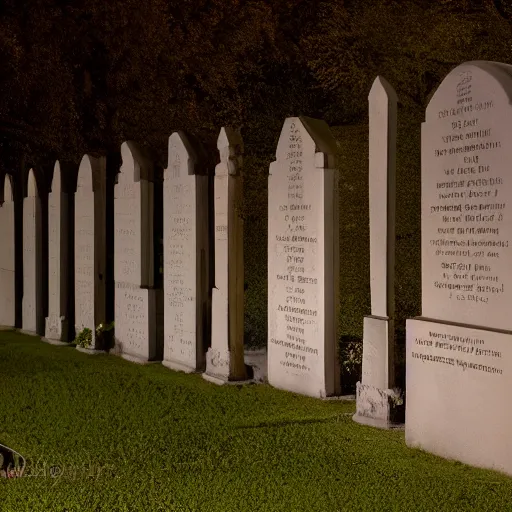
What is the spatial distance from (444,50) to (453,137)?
24.6 feet

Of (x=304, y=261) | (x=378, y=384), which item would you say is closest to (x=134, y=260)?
(x=304, y=261)

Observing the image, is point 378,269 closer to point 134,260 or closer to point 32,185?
point 134,260

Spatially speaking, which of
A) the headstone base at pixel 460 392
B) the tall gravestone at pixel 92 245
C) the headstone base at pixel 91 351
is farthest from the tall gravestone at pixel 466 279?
the tall gravestone at pixel 92 245

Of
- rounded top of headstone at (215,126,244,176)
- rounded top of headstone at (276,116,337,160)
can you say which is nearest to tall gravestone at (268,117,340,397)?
rounded top of headstone at (276,116,337,160)

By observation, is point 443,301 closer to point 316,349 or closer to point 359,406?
point 359,406

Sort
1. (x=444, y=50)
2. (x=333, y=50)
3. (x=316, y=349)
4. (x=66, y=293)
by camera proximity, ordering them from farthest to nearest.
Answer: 1. (x=333, y=50)
2. (x=444, y=50)
3. (x=66, y=293)
4. (x=316, y=349)

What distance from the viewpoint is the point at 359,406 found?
636cm

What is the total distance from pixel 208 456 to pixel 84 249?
19.1 feet

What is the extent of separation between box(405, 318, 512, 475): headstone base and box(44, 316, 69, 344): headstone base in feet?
21.6

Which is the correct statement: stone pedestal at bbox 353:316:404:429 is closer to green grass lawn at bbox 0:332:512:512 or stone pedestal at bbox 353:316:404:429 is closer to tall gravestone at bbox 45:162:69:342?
green grass lawn at bbox 0:332:512:512

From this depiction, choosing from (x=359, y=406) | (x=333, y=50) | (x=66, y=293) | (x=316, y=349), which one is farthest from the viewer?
(x=333, y=50)

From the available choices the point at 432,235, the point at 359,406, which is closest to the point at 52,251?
the point at 359,406

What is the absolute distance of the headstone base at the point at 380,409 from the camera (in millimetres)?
6141

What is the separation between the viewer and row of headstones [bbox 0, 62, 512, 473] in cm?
502
